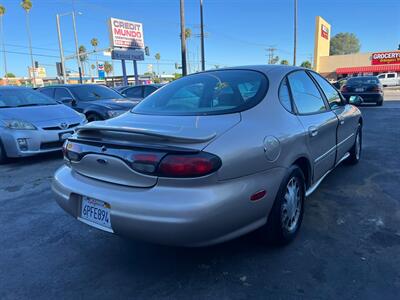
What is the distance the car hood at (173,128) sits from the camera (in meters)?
2.05

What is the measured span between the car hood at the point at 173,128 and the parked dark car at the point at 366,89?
559 inches

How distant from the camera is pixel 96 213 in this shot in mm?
2312

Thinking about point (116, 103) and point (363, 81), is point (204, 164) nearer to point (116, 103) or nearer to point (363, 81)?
point (116, 103)

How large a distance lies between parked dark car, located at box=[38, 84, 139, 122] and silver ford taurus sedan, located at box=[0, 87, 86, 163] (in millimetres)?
1210

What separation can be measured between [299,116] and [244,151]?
0.99m

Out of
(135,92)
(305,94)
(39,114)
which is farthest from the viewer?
(135,92)

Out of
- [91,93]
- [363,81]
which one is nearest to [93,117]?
[91,93]

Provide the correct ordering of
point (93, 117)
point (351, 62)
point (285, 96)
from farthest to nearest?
1. point (351, 62)
2. point (93, 117)
3. point (285, 96)

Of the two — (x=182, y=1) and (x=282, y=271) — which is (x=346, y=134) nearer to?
(x=282, y=271)

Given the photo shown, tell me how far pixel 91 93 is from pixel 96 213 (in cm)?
710

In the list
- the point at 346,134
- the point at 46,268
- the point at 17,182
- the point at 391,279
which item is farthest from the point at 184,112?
the point at 17,182

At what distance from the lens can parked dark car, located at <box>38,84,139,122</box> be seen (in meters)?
7.57

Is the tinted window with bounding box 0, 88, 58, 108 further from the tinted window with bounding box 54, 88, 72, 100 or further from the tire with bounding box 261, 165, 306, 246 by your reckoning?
the tire with bounding box 261, 165, 306, 246

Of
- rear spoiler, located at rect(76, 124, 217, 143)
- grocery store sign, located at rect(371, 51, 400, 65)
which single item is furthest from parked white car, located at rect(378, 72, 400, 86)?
rear spoiler, located at rect(76, 124, 217, 143)
